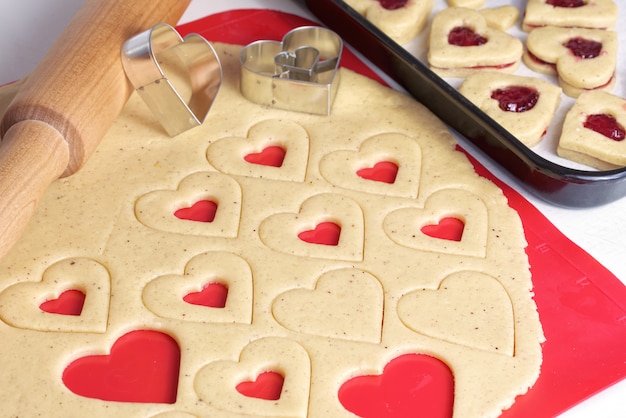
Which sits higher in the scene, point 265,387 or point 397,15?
point 397,15

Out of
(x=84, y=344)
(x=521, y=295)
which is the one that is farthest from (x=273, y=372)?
(x=521, y=295)

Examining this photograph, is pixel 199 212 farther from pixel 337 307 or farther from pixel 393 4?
pixel 393 4

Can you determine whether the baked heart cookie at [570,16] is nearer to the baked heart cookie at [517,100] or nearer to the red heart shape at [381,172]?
the baked heart cookie at [517,100]

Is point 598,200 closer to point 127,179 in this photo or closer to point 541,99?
point 541,99

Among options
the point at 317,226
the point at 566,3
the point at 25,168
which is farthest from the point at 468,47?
the point at 25,168

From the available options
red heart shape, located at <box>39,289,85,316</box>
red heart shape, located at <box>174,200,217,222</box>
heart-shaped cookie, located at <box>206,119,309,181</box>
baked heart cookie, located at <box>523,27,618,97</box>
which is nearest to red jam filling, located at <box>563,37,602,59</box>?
baked heart cookie, located at <box>523,27,618,97</box>

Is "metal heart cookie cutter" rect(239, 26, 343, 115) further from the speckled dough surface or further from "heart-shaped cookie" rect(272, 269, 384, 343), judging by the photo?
"heart-shaped cookie" rect(272, 269, 384, 343)
